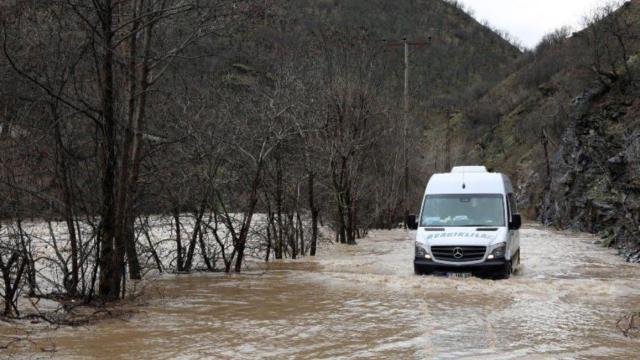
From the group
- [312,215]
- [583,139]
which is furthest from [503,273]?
[583,139]

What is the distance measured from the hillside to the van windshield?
305 inches

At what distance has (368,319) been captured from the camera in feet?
34.4

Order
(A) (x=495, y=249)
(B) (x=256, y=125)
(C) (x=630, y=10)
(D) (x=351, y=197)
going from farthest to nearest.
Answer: (C) (x=630, y=10) → (D) (x=351, y=197) → (B) (x=256, y=125) → (A) (x=495, y=249)

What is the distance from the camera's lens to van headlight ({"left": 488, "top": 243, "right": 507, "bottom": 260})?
1358 cm

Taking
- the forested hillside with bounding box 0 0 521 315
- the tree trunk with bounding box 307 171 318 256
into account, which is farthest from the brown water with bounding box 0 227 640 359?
the tree trunk with bounding box 307 171 318 256

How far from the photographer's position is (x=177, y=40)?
1382 cm

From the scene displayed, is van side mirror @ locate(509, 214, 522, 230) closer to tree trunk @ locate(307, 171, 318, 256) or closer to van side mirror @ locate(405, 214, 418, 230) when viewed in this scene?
van side mirror @ locate(405, 214, 418, 230)

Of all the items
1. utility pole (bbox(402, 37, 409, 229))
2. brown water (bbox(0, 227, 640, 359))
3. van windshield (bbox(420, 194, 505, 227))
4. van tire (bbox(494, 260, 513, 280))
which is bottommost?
brown water (bbox(0, 227, 640, 359))

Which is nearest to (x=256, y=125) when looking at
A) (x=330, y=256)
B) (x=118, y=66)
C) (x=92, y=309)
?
(x=330, y=256)

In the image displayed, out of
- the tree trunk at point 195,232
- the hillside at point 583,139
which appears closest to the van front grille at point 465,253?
the tree trunk at point 195,232

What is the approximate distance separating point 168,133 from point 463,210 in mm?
6858

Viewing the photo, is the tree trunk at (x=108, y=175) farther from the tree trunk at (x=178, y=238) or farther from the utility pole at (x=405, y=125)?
the utility pole at (x=405, y=125)

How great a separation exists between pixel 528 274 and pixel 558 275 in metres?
0.71

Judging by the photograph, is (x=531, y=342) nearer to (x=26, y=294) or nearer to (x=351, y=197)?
(x=26, y=294)
